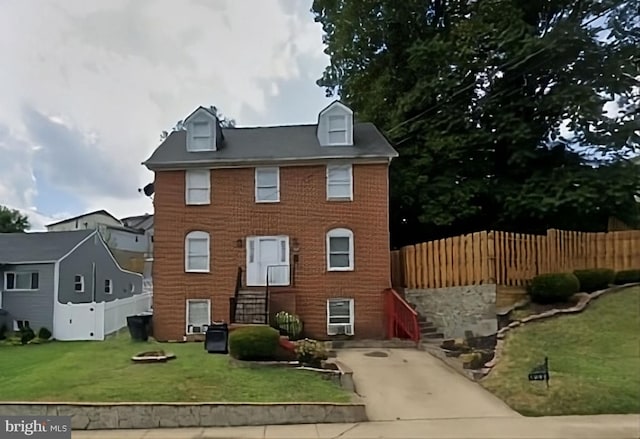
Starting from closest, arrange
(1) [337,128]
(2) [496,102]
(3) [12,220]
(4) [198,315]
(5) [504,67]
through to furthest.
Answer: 1. (5) [504,67]
2. (2) [496,102]
3. (3) [12,220]
4. (4) [198,315]
5. (1) [337,128]

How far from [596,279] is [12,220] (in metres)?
6.92

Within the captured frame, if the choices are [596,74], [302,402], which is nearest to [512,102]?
[596,74]

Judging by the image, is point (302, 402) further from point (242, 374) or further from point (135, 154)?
point (135, 154)

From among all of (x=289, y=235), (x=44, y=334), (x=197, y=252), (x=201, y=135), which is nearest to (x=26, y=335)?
(x=44, y=334)

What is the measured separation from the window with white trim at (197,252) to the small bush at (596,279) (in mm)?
6471

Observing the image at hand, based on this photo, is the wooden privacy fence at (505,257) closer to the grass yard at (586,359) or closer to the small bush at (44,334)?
the grass yard at (586,359)

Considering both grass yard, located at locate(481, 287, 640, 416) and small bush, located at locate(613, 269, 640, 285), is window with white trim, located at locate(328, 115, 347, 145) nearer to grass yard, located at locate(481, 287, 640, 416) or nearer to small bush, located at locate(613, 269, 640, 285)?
grass yard, located at locate(481, 287, 640, 416)

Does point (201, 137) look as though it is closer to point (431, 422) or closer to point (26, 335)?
point (26, 335)

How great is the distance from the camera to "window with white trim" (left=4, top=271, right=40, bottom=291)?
9.91 m

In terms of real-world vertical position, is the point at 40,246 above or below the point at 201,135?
below

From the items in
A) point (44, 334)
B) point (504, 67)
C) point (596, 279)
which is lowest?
point (44, 334)

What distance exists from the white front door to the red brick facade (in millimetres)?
112

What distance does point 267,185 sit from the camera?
8.29 meters

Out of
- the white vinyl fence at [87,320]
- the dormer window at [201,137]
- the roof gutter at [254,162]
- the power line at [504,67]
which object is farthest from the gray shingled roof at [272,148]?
the white vinyl fence at [87,320]
